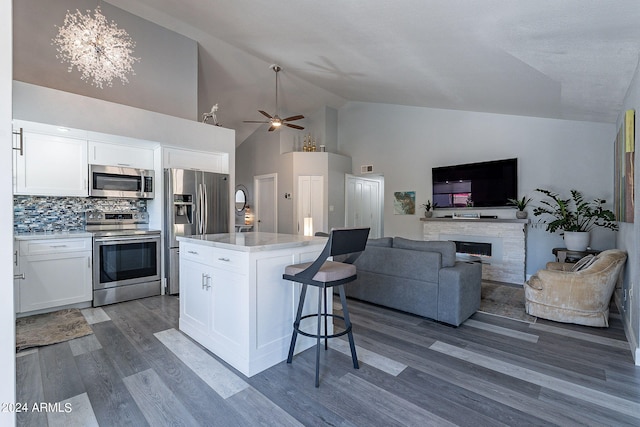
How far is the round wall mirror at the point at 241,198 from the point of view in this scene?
28.3 feet

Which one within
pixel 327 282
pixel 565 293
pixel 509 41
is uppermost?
pixel 509 41

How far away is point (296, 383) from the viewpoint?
6.66ft

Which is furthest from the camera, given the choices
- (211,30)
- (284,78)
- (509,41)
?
(284,78)

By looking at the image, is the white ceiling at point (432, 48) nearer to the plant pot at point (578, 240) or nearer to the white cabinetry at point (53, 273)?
the plant pot at point (578, 240)

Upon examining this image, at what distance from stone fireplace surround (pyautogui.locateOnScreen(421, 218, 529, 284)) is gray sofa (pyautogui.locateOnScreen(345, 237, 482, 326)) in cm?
221

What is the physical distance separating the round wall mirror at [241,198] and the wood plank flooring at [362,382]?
19.2 feet

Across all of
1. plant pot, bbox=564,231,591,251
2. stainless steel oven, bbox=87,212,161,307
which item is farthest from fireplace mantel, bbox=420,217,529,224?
stainless steel oven, bbox=87,212,161,307

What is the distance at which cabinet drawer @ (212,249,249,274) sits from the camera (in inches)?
84.9

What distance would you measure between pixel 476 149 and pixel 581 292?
3.30m

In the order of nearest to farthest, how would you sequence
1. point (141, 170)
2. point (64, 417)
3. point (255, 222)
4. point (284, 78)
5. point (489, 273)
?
point (64, 417) → point (141, 170) → point (489, 273) → point (284, 78) → point (255, 222)

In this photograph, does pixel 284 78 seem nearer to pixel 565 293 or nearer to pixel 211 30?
pixel 211 30

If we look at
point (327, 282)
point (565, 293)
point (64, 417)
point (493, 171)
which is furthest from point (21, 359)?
point (493, 171)

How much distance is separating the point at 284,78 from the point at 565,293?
5.73 metres

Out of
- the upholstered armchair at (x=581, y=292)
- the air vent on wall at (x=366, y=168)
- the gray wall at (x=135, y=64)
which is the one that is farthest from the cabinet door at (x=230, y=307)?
the air vent on wall at (x=366, y=168)
